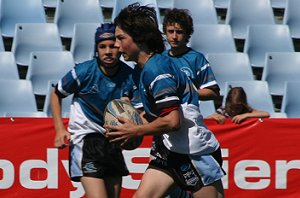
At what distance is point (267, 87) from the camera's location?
26.9 feet

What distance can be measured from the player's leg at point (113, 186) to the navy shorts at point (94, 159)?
0.10 ft

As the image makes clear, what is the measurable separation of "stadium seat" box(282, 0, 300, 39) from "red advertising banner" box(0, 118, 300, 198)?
311 centimetres

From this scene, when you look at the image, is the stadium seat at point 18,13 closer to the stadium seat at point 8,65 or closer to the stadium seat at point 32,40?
the stadium seat at point 32,40

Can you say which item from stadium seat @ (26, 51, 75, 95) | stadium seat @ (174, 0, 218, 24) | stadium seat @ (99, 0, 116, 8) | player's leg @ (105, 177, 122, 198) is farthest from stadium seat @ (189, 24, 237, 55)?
→ player's leg @ (105, 177, 122, 198)

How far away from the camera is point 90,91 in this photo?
5.37m

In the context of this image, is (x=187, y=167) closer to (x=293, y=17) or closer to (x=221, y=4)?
(x=293, y=17)

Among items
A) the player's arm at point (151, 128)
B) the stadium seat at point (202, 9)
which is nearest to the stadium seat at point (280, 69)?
the stadium seat at point (202, 9)

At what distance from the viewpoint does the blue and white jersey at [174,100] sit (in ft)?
14.8

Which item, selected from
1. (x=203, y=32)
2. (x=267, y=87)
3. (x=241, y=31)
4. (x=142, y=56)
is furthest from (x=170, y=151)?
(x=241, y=31)

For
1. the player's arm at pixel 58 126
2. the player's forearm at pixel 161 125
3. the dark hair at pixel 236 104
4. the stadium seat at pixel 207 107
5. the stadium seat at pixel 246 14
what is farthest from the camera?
the stadium seat at pixel 246 14

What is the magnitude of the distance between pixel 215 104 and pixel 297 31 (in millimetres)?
1481

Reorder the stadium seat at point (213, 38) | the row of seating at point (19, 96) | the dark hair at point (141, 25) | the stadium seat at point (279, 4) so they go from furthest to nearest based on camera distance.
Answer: the stadium seat at point (279, 4) → the stadium seat at point (213, 38) → the row of seating at point (19, 96) → the dark hair at point (141, 25)

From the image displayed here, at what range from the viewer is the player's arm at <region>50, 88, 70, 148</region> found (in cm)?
525

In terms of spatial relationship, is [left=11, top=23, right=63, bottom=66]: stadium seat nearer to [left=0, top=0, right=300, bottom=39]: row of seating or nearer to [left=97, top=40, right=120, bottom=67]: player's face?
[left=0, top=0, right=300, bottom=39]: row of seating
